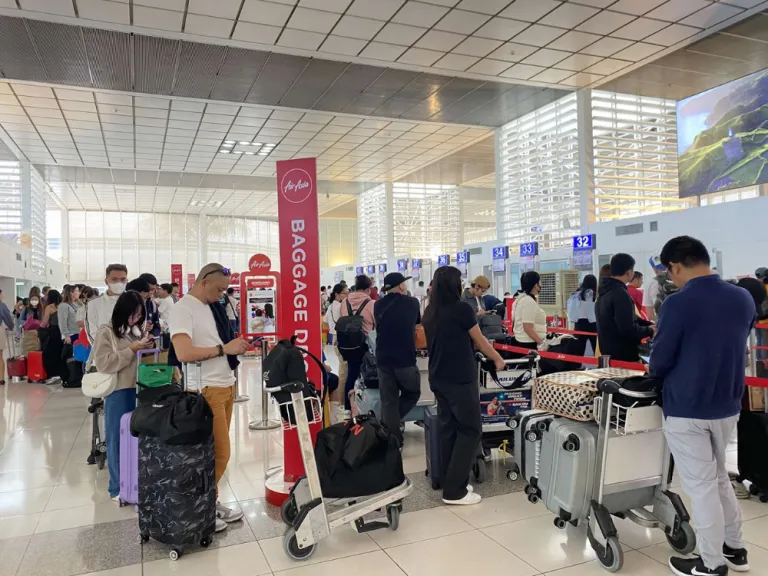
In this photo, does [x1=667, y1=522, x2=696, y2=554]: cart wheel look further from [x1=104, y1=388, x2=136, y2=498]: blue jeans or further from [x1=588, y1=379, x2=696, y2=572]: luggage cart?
[x1=104, y1=388, x2=136, y2=498]: blue jeans

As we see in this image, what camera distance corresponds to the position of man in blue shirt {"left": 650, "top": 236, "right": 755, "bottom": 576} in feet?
7.72

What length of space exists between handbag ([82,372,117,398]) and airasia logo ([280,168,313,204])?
5.28 ft

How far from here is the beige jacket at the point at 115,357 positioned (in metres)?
3.53

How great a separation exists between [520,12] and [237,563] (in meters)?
7.18

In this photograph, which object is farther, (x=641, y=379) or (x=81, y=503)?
(x=81, y=503)

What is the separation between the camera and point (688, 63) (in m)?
9.50

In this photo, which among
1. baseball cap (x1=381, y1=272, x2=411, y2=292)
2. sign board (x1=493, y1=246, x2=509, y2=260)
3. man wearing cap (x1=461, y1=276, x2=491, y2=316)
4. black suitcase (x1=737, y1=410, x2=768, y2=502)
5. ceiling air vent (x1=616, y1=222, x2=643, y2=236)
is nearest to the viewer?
black suitcase (x1=737, y1=410, x2=768, y2=502)

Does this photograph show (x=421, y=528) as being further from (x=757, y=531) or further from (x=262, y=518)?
(x=757, y=531)

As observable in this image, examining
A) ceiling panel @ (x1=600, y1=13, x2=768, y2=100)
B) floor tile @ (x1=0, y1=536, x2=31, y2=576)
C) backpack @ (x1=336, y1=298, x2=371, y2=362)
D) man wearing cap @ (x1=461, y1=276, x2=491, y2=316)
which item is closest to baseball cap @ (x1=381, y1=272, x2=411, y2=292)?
backpack @ (x1=336, y1=298, x2=371, y2=362)

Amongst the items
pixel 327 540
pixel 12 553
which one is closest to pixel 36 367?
pixel 12 553

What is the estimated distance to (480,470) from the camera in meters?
3.83

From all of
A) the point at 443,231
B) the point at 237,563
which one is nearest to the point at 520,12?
the point at 237,563

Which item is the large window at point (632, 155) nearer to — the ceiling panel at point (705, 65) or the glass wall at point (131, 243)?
the ceiling panel at point (705, 65)

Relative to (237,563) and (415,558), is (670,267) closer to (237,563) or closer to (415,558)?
(415,558)
